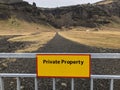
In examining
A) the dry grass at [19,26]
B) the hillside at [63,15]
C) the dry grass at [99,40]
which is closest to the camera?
the dry grass at [99,40]

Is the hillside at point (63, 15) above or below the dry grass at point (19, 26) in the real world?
above

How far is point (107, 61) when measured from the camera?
65.6 ft

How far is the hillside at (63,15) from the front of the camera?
13907 centimetres

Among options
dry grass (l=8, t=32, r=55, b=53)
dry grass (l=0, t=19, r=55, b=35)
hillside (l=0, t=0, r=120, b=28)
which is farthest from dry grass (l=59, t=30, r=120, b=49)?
hillside (l=0, t=0, r=120, b=28)

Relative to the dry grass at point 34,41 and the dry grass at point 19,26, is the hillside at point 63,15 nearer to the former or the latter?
the dry grass at point 19,26

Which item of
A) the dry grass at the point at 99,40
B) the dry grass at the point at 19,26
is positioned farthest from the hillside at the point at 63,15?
the dry grass at the point at 99,40

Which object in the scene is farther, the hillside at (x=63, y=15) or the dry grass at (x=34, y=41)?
the hillside at (x=63, y=15)

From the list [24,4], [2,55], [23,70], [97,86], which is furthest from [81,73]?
[24,4]

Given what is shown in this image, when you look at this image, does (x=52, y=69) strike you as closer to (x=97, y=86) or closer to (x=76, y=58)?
(x=76, y=58)

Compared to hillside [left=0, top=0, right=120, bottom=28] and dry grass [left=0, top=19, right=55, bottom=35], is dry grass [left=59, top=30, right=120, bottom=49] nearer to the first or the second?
dry grass [left=0, top=19, right=55, bottom=35]

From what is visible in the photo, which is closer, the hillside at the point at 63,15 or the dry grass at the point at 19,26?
the dry grass at the point at 19,26

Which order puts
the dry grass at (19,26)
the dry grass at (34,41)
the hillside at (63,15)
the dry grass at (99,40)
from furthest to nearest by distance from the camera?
the hillside at (63,15) < the dry grass at (19,26) < the dry grass at (99,40) < the dry grass at (34,41)

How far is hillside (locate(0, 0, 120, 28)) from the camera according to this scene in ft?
456

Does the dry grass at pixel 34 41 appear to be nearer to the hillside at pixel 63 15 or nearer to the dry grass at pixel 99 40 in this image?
the dry grass at pixel 99 40
